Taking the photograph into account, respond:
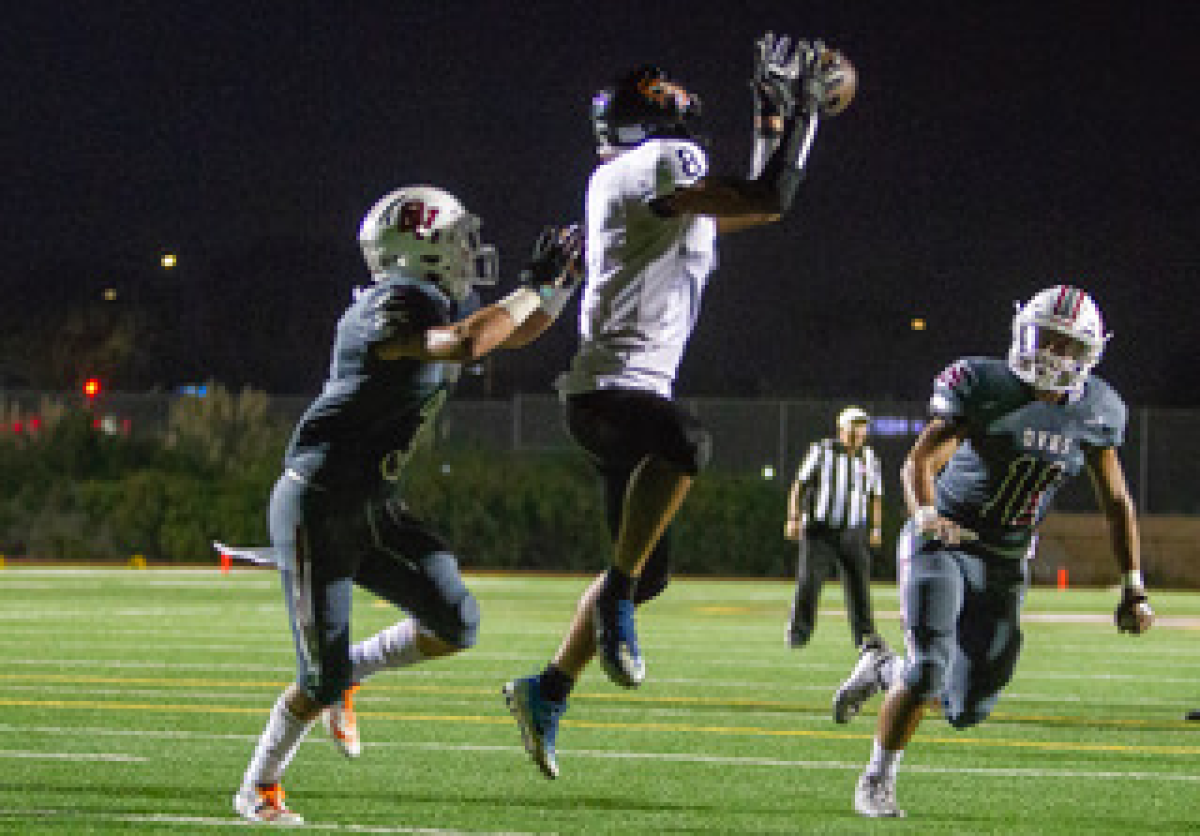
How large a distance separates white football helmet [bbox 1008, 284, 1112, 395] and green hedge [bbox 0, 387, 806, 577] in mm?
27356

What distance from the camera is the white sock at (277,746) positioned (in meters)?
7.62

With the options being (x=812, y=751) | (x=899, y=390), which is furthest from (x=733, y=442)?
(x=812, y=751)

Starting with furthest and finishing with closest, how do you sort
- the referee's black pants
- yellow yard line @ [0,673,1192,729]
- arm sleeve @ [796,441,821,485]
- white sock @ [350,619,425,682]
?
arm sleeve @ [796,441,821,485] → the referee's black pants → yellow yard line @ [0,673,1192,729] → white sock @ [350,619,425,682]

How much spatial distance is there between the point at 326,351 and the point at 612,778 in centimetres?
6652

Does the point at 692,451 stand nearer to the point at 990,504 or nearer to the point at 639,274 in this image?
the point at 639,274

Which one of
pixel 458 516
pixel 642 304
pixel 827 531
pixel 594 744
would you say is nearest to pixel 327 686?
pixel 642 304

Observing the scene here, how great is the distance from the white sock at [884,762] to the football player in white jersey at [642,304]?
1.23 m

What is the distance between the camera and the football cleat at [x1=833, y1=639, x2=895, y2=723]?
10.4 meters

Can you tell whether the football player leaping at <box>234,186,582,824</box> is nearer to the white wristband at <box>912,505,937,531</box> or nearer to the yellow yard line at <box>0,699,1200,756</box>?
the white wristband at <box>912,505,937,531</box>

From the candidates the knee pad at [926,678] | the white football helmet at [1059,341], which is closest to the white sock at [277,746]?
the knee pad at [926,678]

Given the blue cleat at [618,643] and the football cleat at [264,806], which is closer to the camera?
the blue cleat at [618,643]

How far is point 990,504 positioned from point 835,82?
212cm

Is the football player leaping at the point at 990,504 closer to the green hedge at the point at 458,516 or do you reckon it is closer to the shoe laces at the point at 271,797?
the shoe laces at the point at 271,797

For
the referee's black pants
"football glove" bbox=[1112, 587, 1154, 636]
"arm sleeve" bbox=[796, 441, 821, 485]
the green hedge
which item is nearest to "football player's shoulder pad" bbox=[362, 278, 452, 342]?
"football glove" bbox=[1112, 587, 1154, 636]
